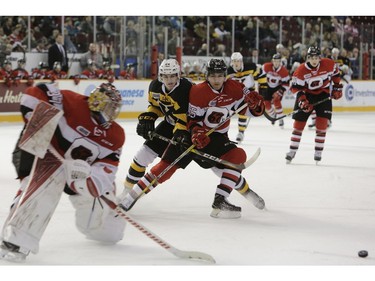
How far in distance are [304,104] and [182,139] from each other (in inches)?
107

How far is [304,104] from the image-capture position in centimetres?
712

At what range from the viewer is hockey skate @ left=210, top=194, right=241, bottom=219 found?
4656mm

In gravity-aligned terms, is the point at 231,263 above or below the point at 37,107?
below

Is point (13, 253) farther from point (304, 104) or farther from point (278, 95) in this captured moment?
point (278, 95)

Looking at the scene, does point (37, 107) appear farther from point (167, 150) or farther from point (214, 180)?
point (214, 180)

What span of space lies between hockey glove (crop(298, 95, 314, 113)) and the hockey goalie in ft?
12.1

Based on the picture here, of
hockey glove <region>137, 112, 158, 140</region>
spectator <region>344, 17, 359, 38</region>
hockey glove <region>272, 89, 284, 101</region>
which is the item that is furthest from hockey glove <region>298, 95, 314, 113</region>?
spectator <region>344, 17, 359, 38</region>

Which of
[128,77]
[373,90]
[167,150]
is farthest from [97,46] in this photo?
[167,150]

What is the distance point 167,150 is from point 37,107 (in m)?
1.50

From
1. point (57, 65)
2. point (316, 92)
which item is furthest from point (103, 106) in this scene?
point (57, 65)

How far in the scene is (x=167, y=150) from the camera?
15.8 feet

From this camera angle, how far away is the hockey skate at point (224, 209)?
4.66m

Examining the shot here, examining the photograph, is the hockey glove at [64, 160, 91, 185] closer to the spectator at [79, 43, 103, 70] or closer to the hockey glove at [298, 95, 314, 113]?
the hockey glove at [298, 95, 314, 113]

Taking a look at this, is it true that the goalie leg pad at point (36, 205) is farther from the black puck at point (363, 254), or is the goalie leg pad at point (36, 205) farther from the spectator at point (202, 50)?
the spectator at point (202, 50)
